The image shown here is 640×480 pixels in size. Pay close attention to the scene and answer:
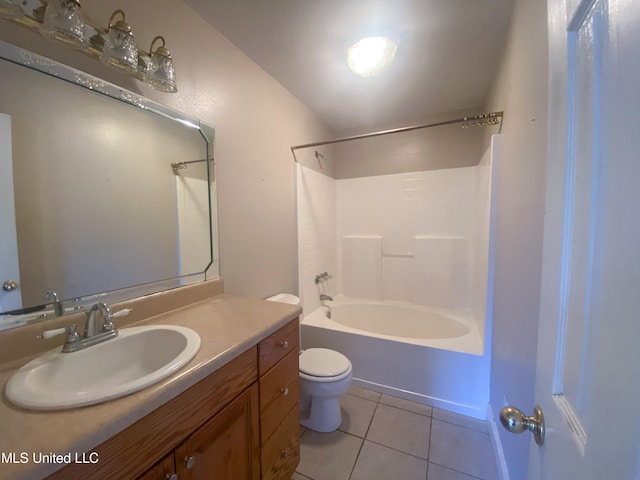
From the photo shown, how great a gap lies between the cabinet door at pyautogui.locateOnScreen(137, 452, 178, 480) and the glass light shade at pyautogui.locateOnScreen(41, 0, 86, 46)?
1.33m

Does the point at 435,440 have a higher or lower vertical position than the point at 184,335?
lower

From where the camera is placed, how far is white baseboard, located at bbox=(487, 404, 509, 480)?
1.23 meters

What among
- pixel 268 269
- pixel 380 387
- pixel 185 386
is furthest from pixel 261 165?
pixel 380 387

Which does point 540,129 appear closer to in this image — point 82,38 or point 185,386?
point 185,386

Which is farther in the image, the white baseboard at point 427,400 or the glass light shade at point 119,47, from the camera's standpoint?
the white baseboard at point 427,400

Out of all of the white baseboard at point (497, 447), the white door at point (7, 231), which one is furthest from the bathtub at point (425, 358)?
the white door at point (7, 231)

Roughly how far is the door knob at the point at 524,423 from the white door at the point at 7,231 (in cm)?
139

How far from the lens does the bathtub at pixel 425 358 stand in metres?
1.71

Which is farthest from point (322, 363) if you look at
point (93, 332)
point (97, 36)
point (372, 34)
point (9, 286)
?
point (372, 34)

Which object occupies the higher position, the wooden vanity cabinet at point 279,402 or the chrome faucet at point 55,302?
the chrome faucet at point 55,302

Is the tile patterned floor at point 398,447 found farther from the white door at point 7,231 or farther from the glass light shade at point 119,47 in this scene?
the glass light shade at point 119,47

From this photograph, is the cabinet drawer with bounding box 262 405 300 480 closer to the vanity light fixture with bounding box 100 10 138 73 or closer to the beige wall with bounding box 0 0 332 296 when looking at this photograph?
the beige wall with bounding box 0 0 332 296

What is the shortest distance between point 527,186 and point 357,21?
1237mm

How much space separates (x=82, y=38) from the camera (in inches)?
32.9
